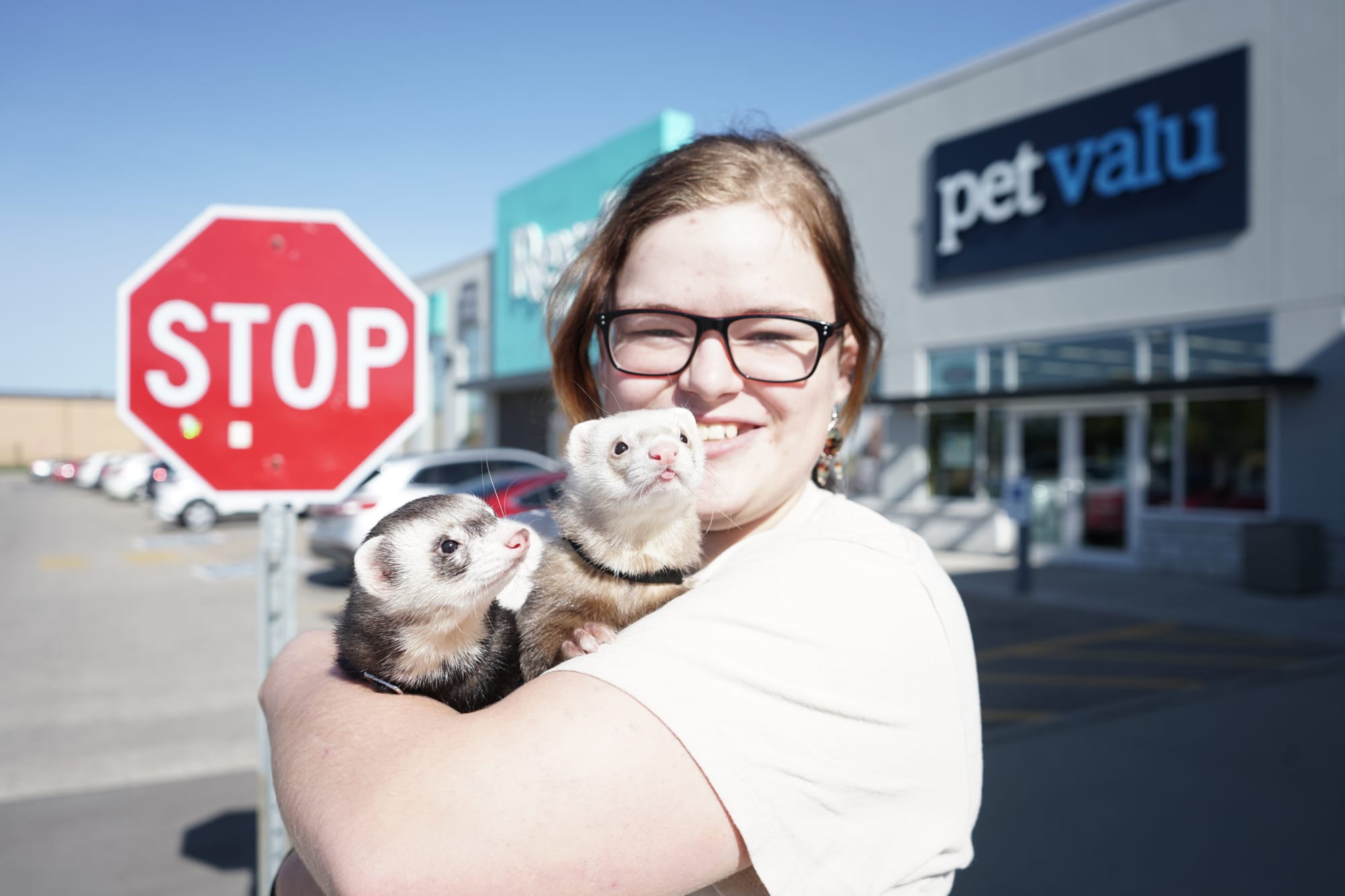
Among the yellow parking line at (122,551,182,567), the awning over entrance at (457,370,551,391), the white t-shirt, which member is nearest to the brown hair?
the white t-shirt

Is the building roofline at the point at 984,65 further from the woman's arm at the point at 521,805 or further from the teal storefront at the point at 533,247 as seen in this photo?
the woman's arm at the point at 521,805

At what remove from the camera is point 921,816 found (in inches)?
49.9

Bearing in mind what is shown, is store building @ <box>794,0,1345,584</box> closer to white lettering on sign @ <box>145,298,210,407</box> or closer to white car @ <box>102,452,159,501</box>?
white lettering on sign @ <box>145,298,210,407</box>

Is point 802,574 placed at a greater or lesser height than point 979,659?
greater

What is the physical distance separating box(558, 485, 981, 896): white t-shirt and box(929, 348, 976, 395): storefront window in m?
14.4

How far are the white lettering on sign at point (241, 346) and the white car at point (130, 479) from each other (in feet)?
105

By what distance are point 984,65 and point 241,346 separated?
15006mm

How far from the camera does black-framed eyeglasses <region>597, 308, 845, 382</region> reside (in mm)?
1567

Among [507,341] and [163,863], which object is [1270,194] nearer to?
[163,863]

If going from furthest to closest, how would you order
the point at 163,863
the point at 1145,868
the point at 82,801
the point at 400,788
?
1. the point at 82,801
2. the point at 163,863
3. the point at 1145,868
4. the point at 400,788

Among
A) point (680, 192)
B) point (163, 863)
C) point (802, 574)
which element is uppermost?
point (680, 192)

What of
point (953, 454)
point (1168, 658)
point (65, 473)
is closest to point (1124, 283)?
point (953, 454)

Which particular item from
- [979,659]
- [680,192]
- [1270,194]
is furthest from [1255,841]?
[1270,194]

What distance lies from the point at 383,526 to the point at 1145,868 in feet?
13.7
